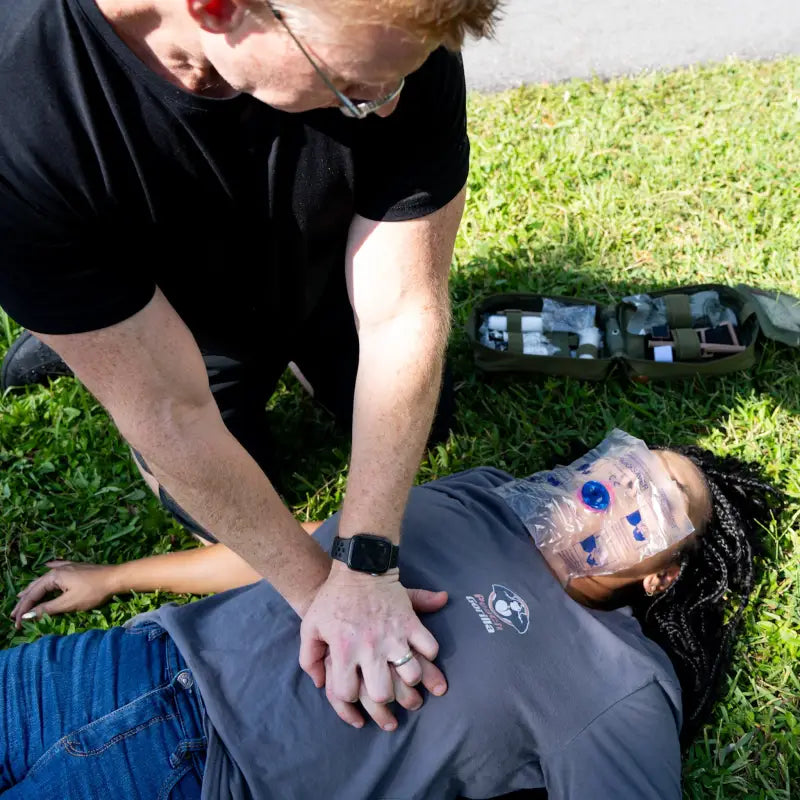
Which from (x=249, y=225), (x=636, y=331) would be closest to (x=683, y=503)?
(x=636, y=331)

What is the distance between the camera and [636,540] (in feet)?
8.50

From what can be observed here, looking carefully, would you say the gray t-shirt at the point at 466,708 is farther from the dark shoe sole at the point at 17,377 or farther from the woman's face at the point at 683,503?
the dark shoe sole at the point at 17,377

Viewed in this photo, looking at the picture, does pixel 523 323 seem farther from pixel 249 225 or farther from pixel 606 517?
pixel 249 225

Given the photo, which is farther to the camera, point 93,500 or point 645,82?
point 645,82

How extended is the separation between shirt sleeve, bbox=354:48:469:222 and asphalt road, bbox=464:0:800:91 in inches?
119

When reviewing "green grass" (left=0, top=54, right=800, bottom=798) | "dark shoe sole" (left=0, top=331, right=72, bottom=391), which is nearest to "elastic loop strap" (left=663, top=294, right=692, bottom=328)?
"green grass" (left=0, top=54, right=800, bottom=798)

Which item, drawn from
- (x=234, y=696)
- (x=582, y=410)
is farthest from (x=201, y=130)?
(x=582, y=410)

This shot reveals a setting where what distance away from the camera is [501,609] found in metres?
2.36

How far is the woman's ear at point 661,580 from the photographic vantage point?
2.70 metres

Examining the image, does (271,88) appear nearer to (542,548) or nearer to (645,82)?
(542,548)

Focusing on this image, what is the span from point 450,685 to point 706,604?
1065mm

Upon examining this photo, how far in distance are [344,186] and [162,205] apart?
0.46 m

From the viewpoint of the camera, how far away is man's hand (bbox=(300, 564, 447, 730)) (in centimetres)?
213

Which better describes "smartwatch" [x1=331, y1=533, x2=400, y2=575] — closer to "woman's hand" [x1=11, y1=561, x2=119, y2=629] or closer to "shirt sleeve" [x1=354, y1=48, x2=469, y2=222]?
"shirt sleeve" [x1=354, y1=48, x2=469, y2=222]
